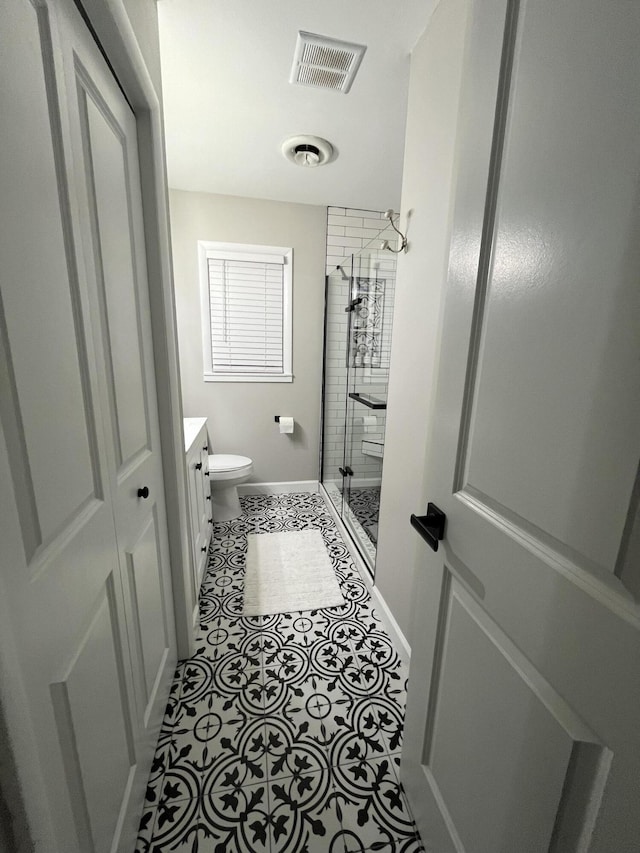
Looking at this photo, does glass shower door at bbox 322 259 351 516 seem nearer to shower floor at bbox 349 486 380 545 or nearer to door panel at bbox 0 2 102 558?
shower floor at bbox 349 486 380 545

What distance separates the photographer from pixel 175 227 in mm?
2490

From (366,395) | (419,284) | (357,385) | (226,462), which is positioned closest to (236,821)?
(419,284)

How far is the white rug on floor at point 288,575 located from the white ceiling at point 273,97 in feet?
8.30

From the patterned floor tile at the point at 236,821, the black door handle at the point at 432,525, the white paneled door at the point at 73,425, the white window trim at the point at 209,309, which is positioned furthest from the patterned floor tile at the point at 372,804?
the white window trim at the point at 209,309

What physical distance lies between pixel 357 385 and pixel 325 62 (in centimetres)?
186

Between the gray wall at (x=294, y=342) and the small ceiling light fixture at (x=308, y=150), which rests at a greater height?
the small ceiling light fixture at (x=308, y=150)

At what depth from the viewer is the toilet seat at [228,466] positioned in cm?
249

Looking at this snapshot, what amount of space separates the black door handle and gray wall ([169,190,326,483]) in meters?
2.28

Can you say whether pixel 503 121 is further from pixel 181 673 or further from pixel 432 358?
pixel 181 673

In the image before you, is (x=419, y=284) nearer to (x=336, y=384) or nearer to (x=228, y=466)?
(x=336, y=384)

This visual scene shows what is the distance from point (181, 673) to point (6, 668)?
1.23 meters

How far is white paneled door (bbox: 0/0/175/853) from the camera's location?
0.47 meters

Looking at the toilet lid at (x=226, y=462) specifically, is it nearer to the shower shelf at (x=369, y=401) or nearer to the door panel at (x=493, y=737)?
the shower shelf at (x=369, y=401)

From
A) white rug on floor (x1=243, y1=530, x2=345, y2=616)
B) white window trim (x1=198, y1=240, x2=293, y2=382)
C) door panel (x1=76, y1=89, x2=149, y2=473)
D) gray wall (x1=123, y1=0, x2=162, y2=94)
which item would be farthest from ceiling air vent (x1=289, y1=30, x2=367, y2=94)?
white rug on floor (x1=243, y1=530, x2=345, y2=616)
